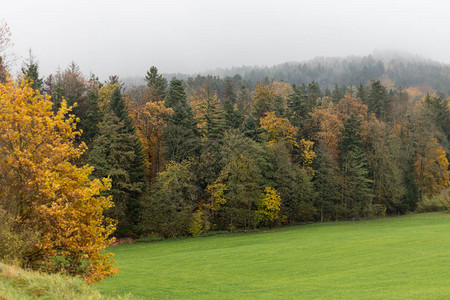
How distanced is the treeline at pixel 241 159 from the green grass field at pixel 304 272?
1234cm

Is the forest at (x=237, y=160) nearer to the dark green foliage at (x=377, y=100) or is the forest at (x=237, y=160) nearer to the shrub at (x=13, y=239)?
the dark green foliage at (x=377, y=100)

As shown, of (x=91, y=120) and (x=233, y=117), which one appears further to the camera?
(x=233, y=117)

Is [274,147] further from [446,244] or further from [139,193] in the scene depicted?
[446,244]

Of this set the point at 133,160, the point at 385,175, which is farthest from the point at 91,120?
the point at 385,175

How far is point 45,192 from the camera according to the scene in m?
12.6

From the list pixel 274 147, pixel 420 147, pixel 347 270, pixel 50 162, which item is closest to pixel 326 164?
pixel 274 147

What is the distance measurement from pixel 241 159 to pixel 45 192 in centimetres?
3920

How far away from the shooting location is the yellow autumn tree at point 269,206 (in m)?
52.0

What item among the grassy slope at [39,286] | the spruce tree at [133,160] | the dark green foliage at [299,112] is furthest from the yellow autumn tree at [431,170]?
the grassy slope at [39,286]

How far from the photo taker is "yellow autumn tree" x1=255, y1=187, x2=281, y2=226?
52000 millimetres

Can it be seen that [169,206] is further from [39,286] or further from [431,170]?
[431,170]

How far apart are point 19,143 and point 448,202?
69946 mm

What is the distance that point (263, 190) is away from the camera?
176ft

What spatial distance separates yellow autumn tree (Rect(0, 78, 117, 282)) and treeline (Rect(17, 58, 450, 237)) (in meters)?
31.2
